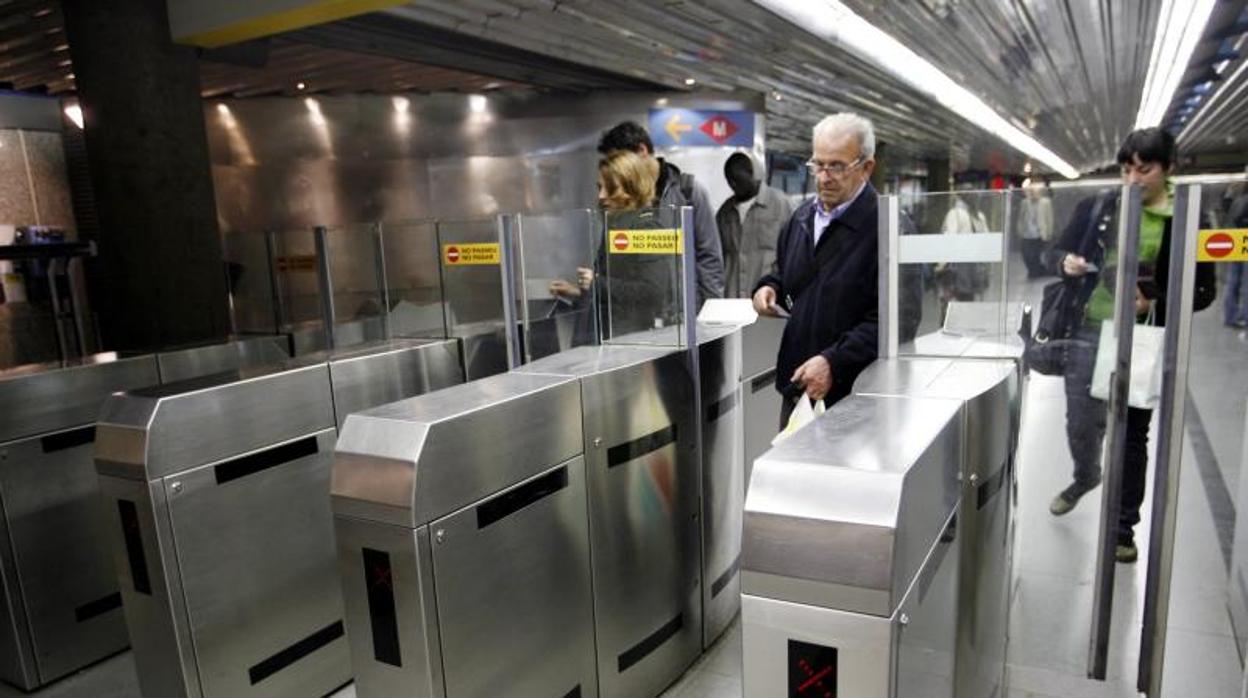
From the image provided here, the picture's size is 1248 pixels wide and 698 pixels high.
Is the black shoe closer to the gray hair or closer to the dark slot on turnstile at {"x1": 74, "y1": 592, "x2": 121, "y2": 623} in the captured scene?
the gray hair

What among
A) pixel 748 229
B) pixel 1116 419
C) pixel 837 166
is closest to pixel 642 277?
pixel 837 166

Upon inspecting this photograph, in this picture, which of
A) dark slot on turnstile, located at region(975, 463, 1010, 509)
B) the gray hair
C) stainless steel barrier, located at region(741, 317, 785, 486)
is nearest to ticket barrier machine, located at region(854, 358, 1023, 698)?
dark slot on turnstile, located at region(975, 463, 1010, 509)

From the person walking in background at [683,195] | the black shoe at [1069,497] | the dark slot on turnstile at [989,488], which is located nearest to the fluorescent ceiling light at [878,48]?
the person walking in background at [683,195]

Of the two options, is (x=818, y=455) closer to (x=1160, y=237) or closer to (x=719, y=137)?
(x=1160, y=237)

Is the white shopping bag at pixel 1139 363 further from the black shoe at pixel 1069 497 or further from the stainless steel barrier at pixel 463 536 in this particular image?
the stainless steel barrier at pixel 463 536

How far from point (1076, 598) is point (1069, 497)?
0.57 metres

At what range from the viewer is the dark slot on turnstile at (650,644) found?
2305 mm

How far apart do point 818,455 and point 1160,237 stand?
1976 mm

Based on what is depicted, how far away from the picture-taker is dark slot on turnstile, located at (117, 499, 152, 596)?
2127 millimetres

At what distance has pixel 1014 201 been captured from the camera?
2004 millimetres

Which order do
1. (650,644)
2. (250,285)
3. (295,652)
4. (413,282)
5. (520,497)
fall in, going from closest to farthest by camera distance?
(520,497) → (650,644) → (295,652) → (413,282) → (250,285)

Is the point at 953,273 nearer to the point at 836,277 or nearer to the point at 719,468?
the point at 836,277

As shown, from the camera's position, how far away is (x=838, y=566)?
1.14 metres

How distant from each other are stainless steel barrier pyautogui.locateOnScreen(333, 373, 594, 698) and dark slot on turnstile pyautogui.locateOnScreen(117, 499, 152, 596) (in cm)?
85
